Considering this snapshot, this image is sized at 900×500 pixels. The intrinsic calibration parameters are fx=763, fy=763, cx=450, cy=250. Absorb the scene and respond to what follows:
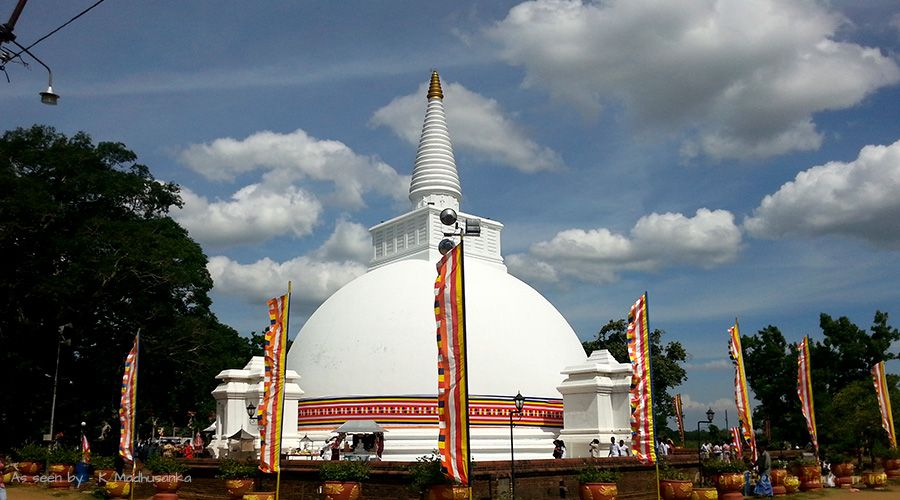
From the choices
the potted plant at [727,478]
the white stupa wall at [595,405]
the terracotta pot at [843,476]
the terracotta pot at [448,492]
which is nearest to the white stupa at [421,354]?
the white stupa wall at [595,405]

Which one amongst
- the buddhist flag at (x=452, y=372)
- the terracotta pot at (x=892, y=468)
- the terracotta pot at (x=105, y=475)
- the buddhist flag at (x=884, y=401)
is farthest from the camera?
the terracotta pot at (x=892, y=468)

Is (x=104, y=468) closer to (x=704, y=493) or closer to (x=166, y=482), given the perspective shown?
(x=166, y=482)

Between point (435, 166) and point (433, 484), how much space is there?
21.7 metres

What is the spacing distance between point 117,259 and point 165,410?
37.3 feet

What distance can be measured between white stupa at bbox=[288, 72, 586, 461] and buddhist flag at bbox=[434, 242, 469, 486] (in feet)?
41.3

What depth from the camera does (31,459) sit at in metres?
26.4

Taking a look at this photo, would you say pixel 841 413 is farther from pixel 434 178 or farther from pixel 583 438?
pixel 434 178

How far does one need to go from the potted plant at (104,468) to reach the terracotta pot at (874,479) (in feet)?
86.0

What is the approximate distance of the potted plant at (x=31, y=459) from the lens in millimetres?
26000

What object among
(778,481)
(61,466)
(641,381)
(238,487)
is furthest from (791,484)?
(61,466)

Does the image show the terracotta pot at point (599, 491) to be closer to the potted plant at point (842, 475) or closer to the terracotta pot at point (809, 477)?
the terracotta pot at point (809, 477)

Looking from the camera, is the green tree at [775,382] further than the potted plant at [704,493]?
Yes

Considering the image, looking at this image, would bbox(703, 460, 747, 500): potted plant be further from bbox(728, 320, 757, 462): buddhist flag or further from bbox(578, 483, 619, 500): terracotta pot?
bbox(578, 483, 619, 500): terracotta pot

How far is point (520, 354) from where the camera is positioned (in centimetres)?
3108
